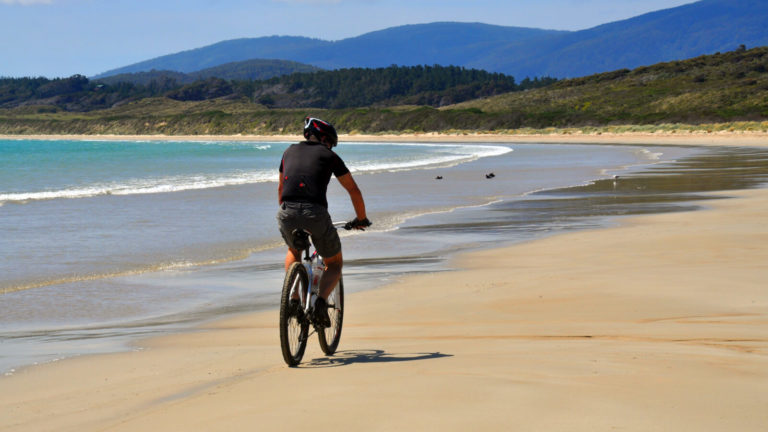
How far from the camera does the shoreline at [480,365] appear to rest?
→ 421 centimetres

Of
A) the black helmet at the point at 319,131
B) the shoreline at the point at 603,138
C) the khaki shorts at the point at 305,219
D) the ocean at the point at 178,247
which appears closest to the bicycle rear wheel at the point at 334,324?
the khaki shorts at the point at 305,219

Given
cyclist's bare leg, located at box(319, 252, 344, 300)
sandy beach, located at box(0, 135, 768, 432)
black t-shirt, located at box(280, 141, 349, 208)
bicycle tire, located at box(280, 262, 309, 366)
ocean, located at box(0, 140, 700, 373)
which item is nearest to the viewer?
sandy beach, located at box(0, 135, 768, 432)

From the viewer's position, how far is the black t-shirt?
590cm

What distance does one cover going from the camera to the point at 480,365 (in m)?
5.33

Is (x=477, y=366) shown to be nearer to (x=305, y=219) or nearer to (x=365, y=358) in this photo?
(x=365, y=358)

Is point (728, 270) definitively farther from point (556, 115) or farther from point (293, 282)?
point (556, 115)

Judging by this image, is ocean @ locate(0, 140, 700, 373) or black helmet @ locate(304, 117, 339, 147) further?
ocean @ locate(0, 140, 700, 373)

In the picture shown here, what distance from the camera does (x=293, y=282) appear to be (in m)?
5.86

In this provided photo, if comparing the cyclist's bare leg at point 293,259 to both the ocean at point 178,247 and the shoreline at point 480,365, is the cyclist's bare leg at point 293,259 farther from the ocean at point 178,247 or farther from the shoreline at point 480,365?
the ocean at point 178,247

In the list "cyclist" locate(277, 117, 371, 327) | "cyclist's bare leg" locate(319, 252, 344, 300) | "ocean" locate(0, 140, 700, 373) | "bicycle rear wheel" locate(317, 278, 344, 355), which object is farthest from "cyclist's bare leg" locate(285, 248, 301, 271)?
"ocean" locate(0, 140, 700, 373)

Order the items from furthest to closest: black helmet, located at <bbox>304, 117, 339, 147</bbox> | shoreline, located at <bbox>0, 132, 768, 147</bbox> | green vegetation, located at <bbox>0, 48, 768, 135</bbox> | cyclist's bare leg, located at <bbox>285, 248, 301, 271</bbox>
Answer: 1. green vegetation, located at <bbox>0, 48, 768, 135</bbox>
2. shoreline, located at <bbox>0, 132, 768, 147</bbox>
3. black helmet, located at <bbox>304, 117, 339, 147</bbox>
4. cyclist's bare leg, located at <bbox>285, 248, 301, 271</bbox>

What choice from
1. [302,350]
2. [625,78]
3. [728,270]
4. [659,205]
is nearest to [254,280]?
[302,350]

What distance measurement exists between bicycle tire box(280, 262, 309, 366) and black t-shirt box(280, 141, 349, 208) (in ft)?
1.55

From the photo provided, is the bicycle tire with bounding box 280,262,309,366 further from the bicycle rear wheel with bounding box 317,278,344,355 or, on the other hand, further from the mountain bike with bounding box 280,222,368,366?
the bicycle rear wheel with bounding box 317,278,344,355
